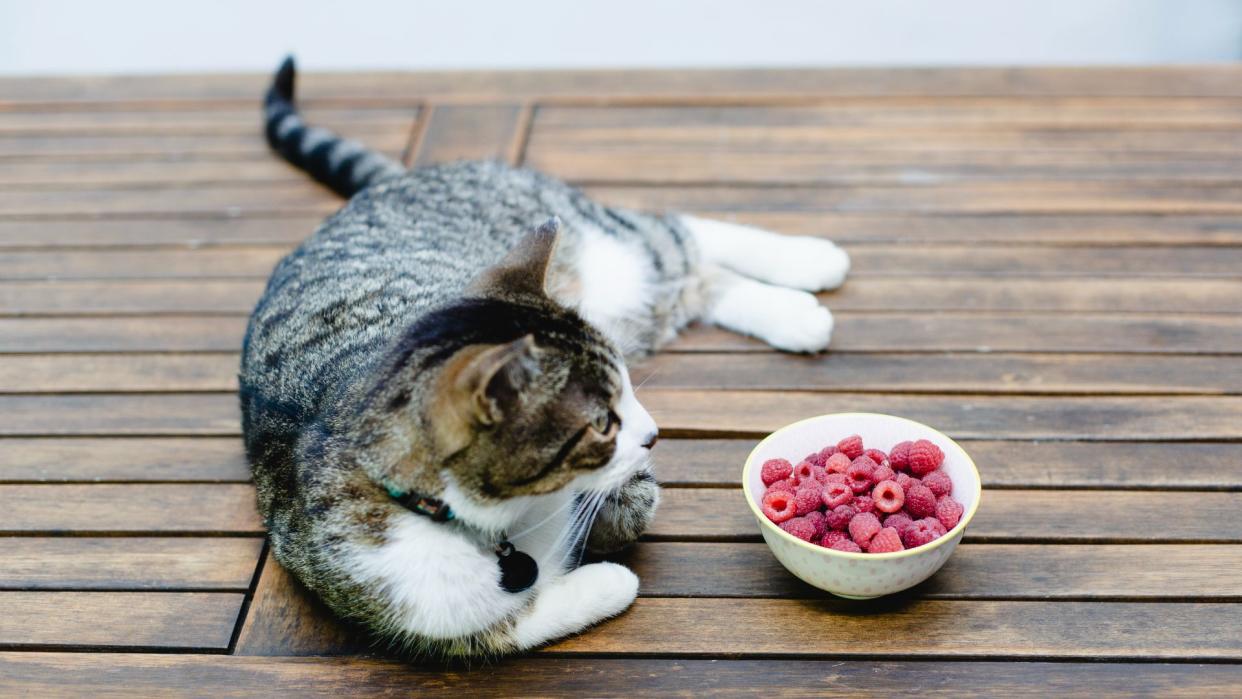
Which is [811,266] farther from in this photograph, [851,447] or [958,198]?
[851,447]

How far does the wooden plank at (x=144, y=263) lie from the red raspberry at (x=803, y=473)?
1.74 meters

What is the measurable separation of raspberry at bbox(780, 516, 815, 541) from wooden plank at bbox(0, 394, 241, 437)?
4.33ft

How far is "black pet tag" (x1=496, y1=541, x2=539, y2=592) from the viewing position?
1.80m

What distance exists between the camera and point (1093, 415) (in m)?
2.35

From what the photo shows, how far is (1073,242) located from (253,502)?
7.10 feet

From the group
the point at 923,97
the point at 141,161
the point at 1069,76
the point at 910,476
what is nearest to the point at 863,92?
the point at 923,97

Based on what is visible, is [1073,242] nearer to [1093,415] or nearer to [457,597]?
[1093,415]

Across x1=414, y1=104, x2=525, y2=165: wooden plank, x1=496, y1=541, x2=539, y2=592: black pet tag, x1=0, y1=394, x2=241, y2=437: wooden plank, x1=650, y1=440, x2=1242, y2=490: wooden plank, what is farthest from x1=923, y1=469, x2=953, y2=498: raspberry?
x1=414, y1=104, x2=525, y2=165: wooden plank

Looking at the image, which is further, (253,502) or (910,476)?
(253,502)

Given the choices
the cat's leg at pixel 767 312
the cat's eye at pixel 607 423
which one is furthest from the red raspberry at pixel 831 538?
the cat's leg at pixel 767 312

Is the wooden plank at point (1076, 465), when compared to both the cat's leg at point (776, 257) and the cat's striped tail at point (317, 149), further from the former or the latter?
the cat's striped tail at point (317, 149)

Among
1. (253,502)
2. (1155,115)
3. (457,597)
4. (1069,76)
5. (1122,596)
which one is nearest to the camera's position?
(457,597)

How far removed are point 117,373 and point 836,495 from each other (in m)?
1.81

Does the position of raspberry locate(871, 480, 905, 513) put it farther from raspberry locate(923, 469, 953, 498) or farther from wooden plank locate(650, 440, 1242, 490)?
wooden plank locate(650, 440, 1242, 490)
